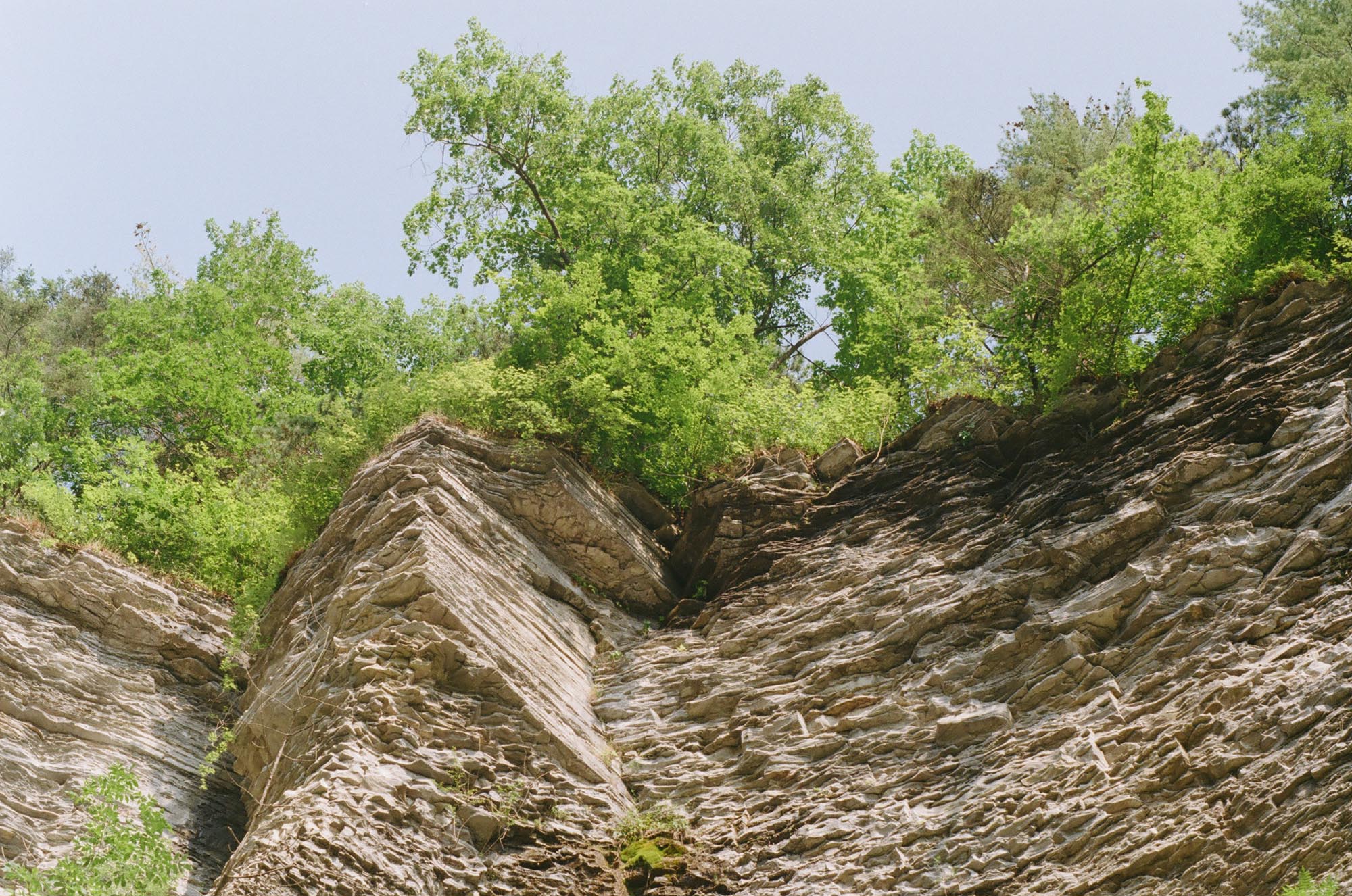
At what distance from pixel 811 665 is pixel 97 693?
32.9 feet

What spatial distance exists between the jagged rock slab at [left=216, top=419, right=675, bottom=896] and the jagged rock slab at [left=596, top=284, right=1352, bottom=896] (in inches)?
49.1

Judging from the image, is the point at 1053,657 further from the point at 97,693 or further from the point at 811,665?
the point at 97,693

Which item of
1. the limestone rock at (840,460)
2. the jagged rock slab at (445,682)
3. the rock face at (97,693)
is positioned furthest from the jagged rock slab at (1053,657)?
the rock face at (97,693)

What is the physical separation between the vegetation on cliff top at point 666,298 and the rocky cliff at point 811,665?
1.11 metres

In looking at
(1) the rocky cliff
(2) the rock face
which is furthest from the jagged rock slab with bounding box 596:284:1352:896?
(2) the rock face

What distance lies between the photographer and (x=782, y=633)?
1591 centimetres

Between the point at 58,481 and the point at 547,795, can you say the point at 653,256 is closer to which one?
the point at 547,795

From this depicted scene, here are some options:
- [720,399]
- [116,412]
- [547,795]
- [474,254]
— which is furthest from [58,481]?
[547,795]

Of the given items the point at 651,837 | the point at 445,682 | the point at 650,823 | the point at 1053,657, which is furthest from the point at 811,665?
the point at 445,682

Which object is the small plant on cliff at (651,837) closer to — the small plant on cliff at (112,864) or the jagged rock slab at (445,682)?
the jagged rock slab at (445,682)

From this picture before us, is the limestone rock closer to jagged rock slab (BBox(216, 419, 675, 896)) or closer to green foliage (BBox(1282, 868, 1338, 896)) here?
jagged rock slab (BBox(216, 419, 675, 896))

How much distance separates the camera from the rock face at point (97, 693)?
48.9 ft

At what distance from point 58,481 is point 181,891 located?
16718mm

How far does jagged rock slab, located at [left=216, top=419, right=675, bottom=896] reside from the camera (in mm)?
12289
